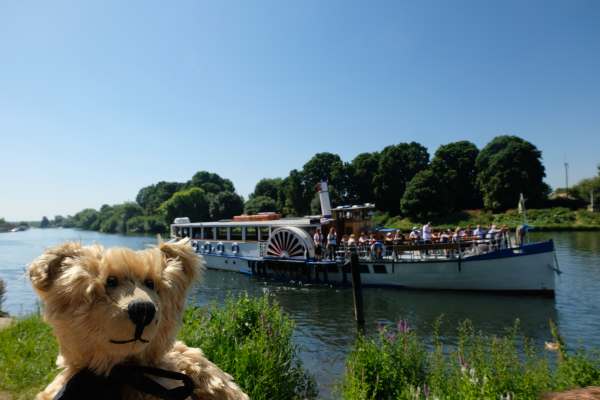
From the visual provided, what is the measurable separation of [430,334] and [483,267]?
629 cm

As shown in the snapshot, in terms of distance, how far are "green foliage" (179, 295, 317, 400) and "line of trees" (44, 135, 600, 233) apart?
47.9m

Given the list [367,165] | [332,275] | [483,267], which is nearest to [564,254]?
[483,267]

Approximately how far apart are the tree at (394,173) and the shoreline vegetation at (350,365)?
5388cm

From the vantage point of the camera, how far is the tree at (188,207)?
74.3 m

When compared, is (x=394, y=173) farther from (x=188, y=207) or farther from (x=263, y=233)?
(x=263, y=233)

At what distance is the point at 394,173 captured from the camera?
60.7m

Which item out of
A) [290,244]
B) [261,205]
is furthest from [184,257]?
[261,205]

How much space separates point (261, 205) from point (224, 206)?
8914mm

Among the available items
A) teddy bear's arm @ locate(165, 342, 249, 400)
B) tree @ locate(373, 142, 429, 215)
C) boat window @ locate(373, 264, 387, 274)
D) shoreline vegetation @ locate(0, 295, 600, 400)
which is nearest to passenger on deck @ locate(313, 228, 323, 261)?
boat window @ locate(373, 264, 387, 274)

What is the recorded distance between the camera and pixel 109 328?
1.96 metres

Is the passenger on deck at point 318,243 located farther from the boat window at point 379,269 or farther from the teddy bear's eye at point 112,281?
the teddy bear's eye at point 112,281

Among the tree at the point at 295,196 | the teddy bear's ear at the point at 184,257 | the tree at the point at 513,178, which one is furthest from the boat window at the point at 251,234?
the tree at the point at 513,178

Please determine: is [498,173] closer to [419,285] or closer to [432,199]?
[432,199]

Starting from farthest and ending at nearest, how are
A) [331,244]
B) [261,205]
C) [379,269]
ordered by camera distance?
1. [261,205]
2. [331,244]
3. [379,269]
